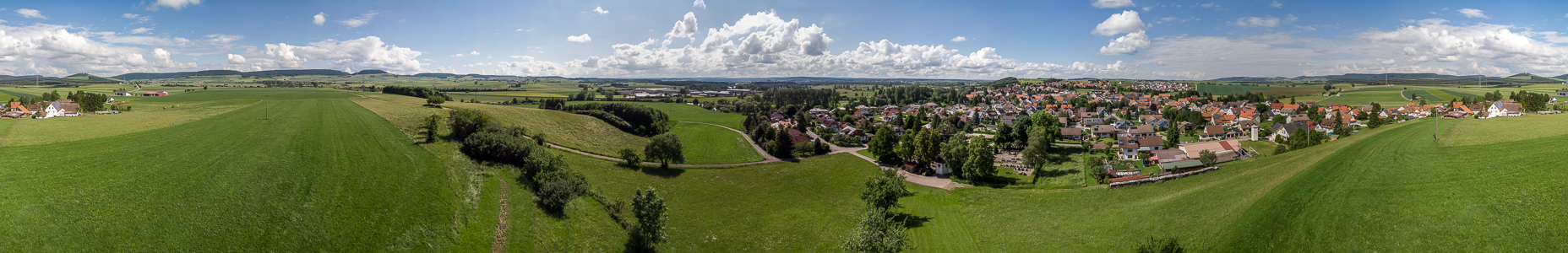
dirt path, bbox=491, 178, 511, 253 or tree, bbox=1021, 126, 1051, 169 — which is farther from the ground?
tree, bbox=1021, 126, 1051, 169

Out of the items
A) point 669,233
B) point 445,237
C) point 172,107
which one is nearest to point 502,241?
point 445,237

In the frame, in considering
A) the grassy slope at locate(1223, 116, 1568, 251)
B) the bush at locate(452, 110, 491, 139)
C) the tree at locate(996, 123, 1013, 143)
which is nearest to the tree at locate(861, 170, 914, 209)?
the grassy slope at locate(1223, 116, 1568, 251)

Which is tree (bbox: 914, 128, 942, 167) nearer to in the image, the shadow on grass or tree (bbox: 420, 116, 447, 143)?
the shadow on grass

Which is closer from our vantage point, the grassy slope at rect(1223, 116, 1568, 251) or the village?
the grassy slope at rect(1223, 116, 1568, 251)

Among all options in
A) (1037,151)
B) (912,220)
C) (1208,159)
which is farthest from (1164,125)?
(912,220)

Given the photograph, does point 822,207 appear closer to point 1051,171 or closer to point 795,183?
point 795,183

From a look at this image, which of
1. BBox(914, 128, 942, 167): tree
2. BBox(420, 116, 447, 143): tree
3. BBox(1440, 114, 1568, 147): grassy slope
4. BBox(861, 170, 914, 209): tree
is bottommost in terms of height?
BBox(861, 170, 914, 209): tree
